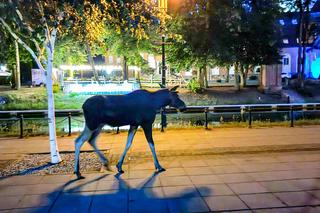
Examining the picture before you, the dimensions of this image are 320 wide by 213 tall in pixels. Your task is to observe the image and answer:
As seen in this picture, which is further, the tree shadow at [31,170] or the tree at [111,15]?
the tree at [111,15]

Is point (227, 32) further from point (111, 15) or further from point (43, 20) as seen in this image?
point (43, 20)

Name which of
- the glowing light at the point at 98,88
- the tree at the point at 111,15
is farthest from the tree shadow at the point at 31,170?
the glowing light at the point at 98,88

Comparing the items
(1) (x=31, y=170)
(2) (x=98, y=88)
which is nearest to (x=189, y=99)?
(2) (x=98, y=88)

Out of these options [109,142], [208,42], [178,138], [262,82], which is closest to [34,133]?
[109,142]

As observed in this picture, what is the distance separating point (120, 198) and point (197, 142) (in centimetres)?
541

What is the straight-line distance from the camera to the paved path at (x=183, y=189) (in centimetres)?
593

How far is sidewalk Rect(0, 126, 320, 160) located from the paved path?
1.40m

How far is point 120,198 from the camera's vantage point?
637 cm

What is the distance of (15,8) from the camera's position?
7.61 m

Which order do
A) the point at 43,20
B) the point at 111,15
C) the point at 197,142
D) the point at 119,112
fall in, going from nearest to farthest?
the point at 119,112, the point at 43,20, the point at 111,15, the point at 197,142

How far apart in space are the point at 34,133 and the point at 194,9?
1977 centimetres

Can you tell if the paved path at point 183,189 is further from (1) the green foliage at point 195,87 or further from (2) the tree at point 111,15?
(1) the green foliage at point 195,87

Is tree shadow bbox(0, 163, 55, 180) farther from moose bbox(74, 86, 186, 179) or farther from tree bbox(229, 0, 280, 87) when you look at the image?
tree bbox(229, 0, 280, 87)

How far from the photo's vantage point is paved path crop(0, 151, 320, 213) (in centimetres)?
593
